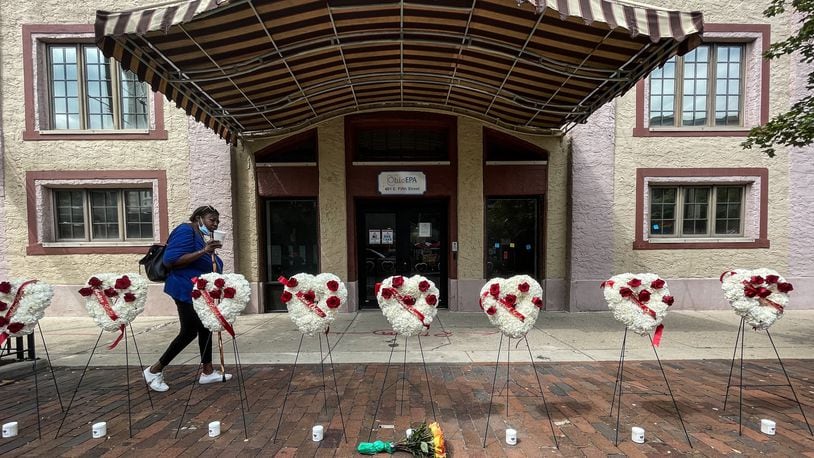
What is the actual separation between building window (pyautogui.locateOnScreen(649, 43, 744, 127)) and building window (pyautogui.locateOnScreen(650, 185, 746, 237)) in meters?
1.51

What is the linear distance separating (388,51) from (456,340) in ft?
15.4

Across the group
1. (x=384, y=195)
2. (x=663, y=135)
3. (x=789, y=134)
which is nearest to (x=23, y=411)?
(x=384, y=195)

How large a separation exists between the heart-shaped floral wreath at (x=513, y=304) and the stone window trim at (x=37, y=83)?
27.3 ft

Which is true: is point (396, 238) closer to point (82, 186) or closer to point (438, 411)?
point (438, 411)

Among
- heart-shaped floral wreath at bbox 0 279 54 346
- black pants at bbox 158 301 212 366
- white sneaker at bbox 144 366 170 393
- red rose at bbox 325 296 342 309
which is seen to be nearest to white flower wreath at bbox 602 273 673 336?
red rose at bbox 325 296 342 309

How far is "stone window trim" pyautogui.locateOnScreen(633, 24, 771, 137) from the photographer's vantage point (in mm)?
8250

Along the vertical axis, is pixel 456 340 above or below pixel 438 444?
below

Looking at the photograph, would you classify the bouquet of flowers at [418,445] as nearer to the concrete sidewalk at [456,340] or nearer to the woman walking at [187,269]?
the concrete sidewalk at [456,340]

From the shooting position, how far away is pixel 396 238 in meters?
8.55

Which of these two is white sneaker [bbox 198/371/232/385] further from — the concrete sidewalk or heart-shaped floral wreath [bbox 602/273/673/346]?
heart-shaped floral wreath [bbox 602/273/673/346]

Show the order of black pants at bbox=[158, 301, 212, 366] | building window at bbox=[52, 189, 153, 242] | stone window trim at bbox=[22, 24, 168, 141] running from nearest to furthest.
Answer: black pants at bbox=[158, 301, 212, 366] < stone window trim at bbox=[22, 24, 168, 141] < building window at bbox=[52, 189, 153, 242]

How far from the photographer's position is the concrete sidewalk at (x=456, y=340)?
5.30 metres

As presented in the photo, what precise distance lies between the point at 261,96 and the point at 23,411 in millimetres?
5090

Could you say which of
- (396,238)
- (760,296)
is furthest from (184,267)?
(760,296)
